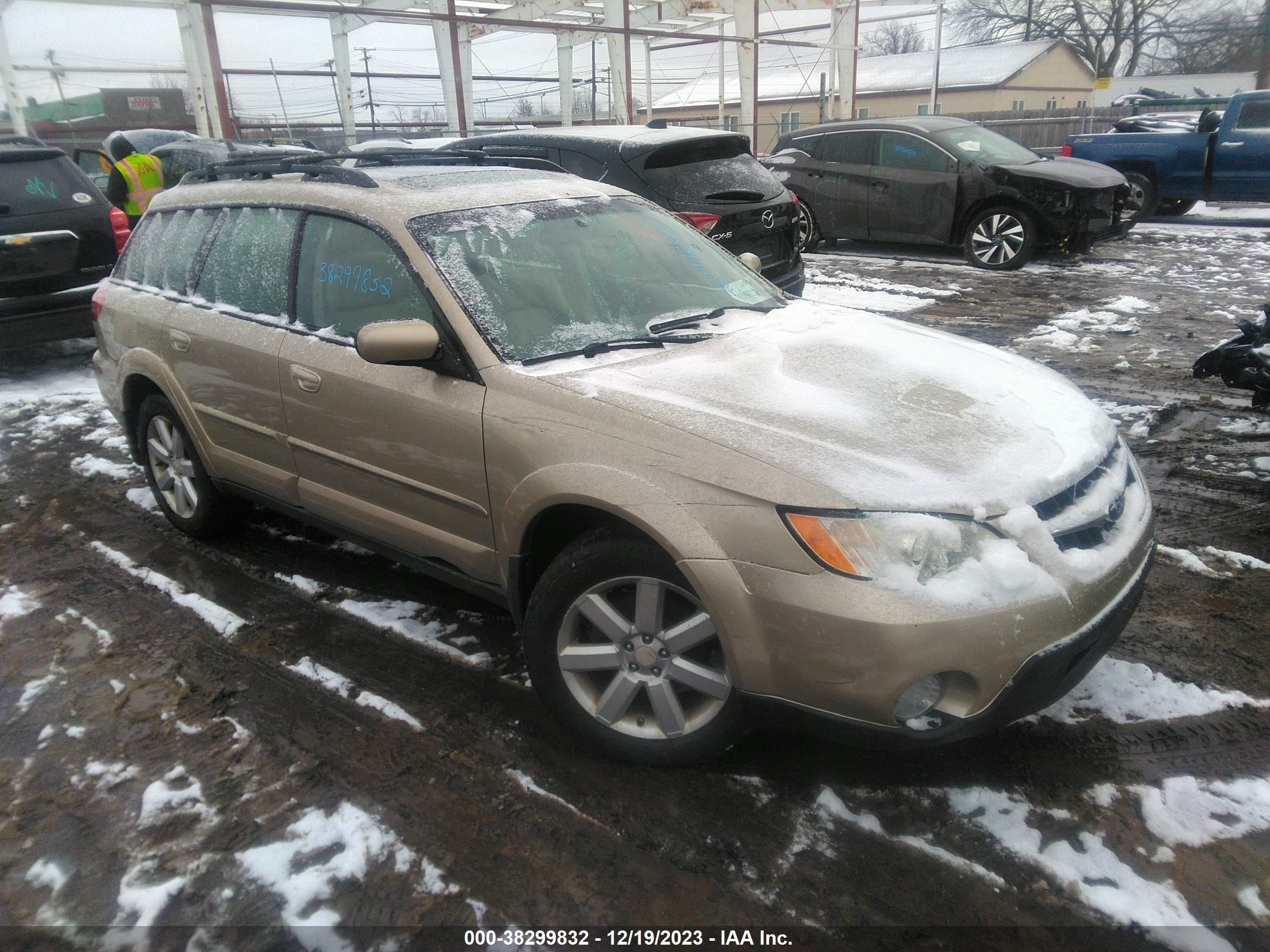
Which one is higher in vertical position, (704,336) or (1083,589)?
(704,336)

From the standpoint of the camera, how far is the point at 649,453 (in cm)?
243

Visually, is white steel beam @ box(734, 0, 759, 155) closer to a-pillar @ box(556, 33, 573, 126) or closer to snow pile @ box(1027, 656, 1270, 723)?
a-pillar @ box(556, 33, 573, 126)

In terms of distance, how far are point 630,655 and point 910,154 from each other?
9.86 metres

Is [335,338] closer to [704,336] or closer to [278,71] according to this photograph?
[704,336]

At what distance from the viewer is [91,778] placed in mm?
2711

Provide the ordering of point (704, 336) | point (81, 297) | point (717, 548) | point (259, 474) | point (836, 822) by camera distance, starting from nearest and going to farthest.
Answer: point (717, 548), point (836, 822), point (704, 336), point (259, 474), point (81, 297)

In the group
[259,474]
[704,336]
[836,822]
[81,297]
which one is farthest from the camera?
[81,297]

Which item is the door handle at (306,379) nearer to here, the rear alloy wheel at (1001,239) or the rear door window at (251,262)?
the rear door window at (251,262)

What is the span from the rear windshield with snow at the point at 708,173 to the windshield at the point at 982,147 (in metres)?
4.42

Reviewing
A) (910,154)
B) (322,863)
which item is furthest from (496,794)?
(910,154)

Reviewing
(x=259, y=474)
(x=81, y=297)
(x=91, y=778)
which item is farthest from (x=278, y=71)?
(x=91, y=778)

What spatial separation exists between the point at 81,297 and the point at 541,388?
612 cm

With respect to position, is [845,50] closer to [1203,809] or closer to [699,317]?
[699,317]

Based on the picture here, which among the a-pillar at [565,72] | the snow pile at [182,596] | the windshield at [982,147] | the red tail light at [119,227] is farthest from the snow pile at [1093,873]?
the a-pillar at [565,72]
